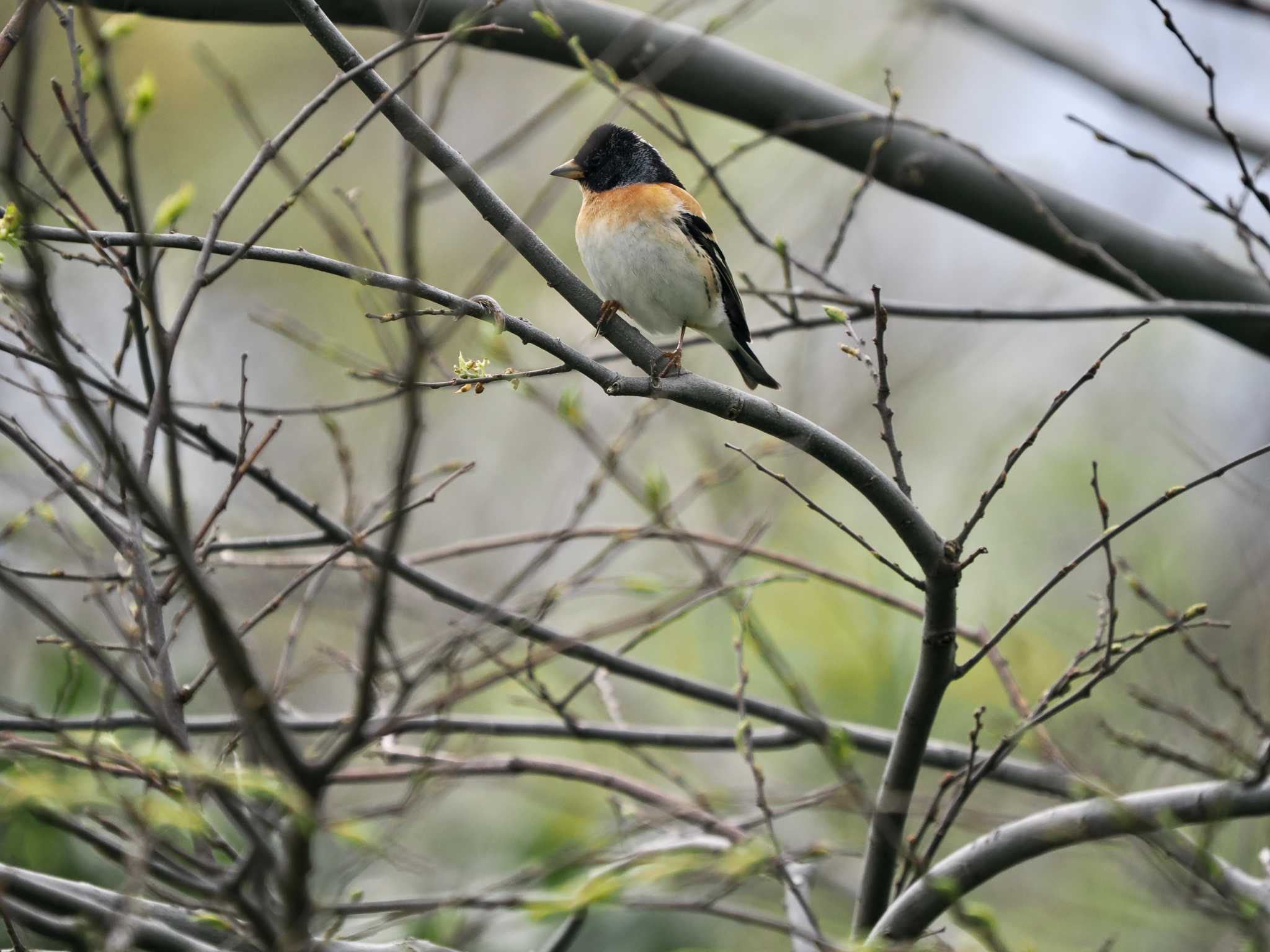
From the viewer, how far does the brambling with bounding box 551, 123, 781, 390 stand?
13.3 ft

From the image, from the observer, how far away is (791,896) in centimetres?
290

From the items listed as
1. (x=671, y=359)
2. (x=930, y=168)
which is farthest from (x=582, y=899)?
(x=930, y=168)

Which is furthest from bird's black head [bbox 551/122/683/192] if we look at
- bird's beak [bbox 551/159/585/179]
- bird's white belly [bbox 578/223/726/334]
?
bird's white belly [bbox 578/223/726/334]

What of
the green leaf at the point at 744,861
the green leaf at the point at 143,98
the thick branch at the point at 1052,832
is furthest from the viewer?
the thick branch at the point at 1052,832

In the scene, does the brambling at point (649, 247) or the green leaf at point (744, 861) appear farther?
the brambling at point (649, 247)

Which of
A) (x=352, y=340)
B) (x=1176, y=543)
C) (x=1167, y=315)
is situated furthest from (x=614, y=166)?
(x=352, y=340)

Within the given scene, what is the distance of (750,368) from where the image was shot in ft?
15.3

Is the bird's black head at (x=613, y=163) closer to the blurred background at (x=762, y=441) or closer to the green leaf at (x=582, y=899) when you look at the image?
the blurred background at (x=762, y=441)

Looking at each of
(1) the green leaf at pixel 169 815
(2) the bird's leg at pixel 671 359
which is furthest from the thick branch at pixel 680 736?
(1) the green leaf at pixel 169 815

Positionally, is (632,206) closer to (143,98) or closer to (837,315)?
(837,315)

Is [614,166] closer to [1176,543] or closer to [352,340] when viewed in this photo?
[1176,543]

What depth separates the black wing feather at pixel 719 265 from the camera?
4246 mm

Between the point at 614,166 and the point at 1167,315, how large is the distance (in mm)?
2231

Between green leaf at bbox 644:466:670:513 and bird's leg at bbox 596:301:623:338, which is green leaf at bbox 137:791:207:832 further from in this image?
bird's leg at bbox 596:301:623:338
